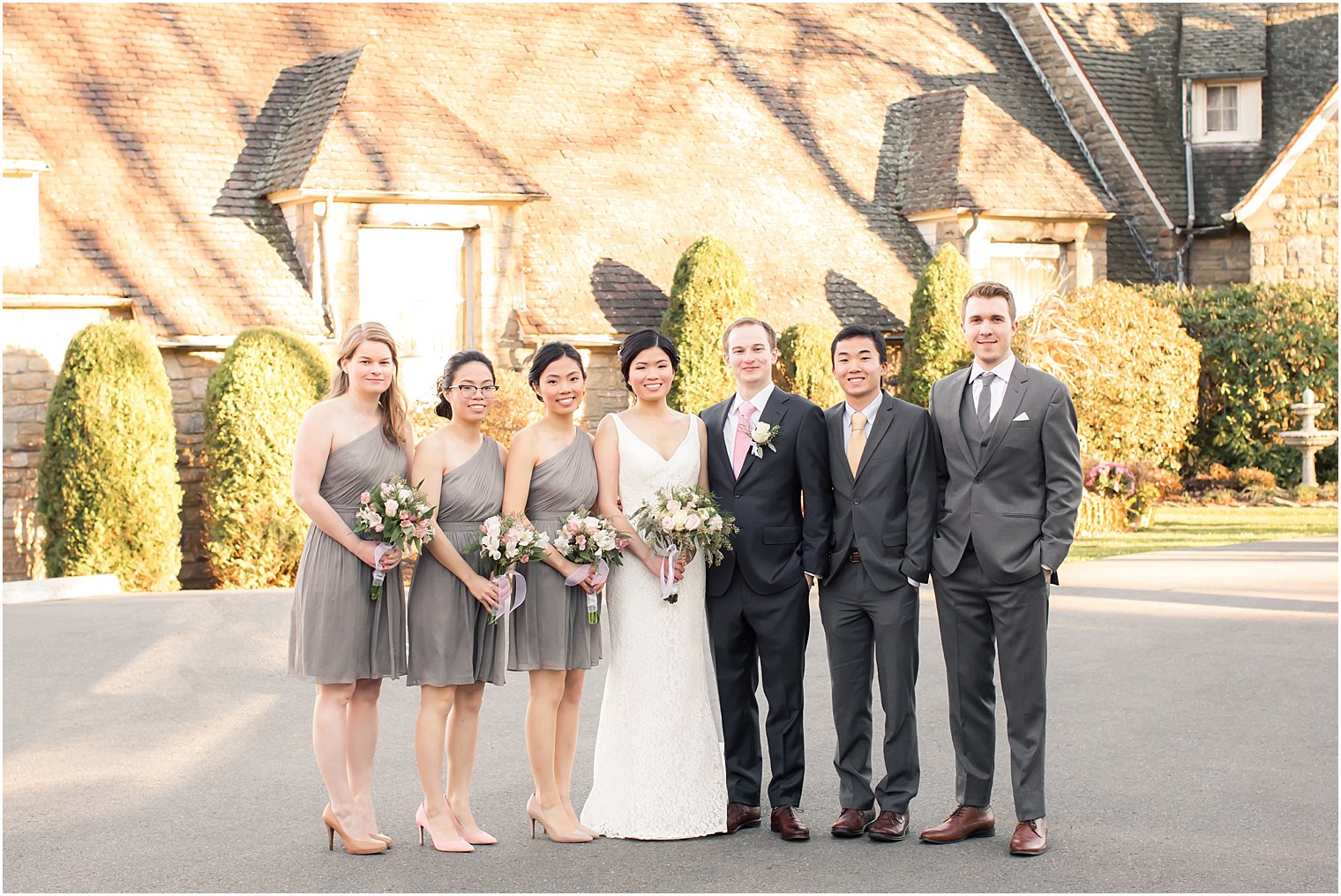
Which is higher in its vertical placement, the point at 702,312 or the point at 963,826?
the point at 702,312

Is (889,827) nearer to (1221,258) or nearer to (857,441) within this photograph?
(857,441)

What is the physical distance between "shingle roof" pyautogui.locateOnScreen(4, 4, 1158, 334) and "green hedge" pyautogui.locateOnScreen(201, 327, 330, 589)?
4.19 feet

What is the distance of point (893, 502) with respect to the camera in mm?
6184

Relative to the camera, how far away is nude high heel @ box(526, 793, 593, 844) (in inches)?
240

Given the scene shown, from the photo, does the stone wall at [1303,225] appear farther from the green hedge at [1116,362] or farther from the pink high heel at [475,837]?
the pink high heel at [475,837]

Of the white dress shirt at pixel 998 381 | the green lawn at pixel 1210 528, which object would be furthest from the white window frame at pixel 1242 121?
the white dress shirt at pixel 998 381

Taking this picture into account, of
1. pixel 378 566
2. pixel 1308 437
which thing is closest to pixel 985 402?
pixel 378 566

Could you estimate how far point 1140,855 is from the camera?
582 centimetres

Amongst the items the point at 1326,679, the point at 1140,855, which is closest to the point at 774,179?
the point at 1326,679

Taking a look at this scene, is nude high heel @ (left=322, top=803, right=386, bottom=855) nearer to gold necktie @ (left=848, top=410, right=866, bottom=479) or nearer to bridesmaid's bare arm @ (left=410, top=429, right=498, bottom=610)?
bridesmaid's bare arm @ (left=410, top=429, right=498, bottom=610)

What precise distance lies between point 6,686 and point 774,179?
14000 mm

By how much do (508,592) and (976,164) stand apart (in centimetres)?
1676

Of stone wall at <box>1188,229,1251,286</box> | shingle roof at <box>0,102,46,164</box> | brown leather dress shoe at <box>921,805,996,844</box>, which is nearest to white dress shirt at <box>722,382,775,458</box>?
brown leather dress shoe at <box>921,805,996,844</box>

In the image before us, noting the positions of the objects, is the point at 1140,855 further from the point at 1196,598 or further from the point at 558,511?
the point at 1196,598
